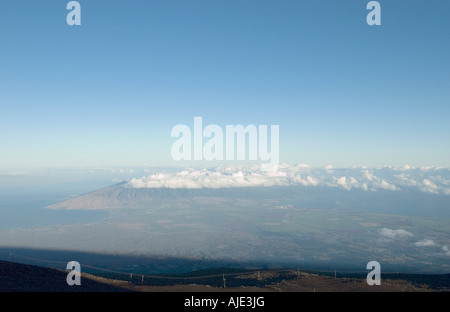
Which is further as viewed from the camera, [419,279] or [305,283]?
[419,279]
